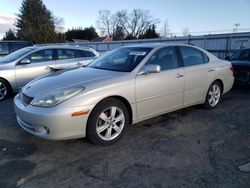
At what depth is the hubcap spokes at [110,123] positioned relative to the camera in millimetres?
3768

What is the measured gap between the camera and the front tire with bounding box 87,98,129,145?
3.64 meters

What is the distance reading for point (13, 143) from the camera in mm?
3959

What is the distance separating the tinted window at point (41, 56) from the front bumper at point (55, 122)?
412 centimetres

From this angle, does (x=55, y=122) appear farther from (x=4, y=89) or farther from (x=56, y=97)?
(x=4, y=89)

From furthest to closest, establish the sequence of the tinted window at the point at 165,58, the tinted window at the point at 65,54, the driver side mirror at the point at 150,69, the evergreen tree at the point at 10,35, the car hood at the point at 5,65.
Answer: the evergreen tree at the point at 10,35, the tinted window at the point at 65,54, the car hood at the point at 5,65, the tinted window at the point at 165,58, the driver side mirror at the point at 150,69

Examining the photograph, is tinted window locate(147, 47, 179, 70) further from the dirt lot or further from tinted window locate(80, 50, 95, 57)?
tinted window locate(80, 50, 95, 57)

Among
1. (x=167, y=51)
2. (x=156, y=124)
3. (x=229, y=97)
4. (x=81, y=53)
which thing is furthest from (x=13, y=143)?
(x=229, y=97)

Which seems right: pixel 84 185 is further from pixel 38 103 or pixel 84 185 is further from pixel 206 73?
pixel 206 73

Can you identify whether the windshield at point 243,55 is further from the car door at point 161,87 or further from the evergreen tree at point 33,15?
the evergreen tree at point 33,15

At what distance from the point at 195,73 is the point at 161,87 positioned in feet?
3.54

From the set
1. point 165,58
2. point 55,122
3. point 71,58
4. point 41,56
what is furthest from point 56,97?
point 71,58

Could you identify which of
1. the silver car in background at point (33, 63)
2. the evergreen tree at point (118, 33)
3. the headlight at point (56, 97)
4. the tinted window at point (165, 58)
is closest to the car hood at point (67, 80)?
the headlight at point (56, 97)

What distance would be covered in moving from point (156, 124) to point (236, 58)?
5.05 metres

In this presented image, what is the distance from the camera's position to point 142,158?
3.46 meters
